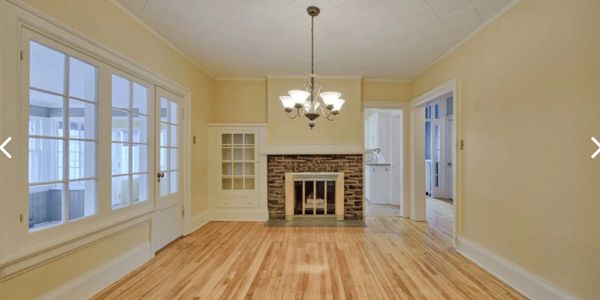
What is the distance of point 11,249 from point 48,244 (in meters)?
0.22

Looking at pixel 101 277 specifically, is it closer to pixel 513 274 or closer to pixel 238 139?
pixel 238 139

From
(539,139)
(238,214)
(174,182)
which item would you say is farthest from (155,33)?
(539,139)

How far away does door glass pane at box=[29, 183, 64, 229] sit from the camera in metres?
1.85

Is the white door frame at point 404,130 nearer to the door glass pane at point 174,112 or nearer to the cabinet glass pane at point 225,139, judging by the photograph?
the cabinet glass pane at point 225,139

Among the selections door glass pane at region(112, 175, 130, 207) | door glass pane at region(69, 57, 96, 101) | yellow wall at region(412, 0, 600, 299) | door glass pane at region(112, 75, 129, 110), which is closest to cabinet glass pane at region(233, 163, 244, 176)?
door glass pane at region(112, 175, 130, 207)

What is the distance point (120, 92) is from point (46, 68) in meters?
0.77

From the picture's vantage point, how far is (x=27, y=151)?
1.78m

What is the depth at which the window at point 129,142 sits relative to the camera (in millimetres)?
2623

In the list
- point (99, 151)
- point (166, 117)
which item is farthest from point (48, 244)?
point (166, 117)

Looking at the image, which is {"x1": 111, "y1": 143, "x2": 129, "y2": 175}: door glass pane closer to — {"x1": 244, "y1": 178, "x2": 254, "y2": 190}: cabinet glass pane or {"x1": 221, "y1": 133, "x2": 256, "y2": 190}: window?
{"x1": 221, "y1": 133, "x2": 256, "y2": 190}: window

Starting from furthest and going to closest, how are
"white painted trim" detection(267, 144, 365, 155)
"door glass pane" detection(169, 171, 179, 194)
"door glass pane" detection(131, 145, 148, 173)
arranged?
"white painted trim" detection(267, 144, 365, 155)
"door glass pane" detection(169, 171, 179, 194)
"door glass pane" detection(131, 145, 148, 173)

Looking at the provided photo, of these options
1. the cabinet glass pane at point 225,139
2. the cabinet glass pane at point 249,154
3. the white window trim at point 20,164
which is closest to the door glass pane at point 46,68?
the white window trim at point 20,164

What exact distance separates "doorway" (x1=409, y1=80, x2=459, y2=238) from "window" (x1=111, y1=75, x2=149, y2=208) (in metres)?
4.01

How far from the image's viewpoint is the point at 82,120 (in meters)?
2.23
